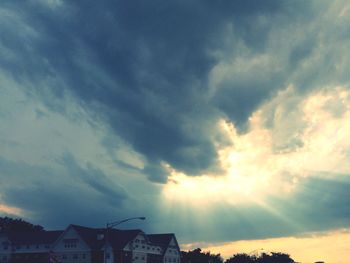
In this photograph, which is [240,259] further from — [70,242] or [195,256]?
[70,242]

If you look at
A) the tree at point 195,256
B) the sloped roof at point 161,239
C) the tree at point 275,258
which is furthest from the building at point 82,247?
the tree at point 275,258

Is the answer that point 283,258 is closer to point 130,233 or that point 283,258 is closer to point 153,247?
point 153,247

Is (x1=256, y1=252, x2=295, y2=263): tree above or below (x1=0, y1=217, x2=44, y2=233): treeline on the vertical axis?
below

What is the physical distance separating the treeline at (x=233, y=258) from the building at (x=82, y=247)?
26.1m

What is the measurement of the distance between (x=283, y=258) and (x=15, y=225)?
11157cm

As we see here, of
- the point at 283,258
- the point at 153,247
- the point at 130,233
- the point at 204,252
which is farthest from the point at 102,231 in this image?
the point at 283,258

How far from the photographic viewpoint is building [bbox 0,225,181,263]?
87375mm

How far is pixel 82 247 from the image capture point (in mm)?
89125

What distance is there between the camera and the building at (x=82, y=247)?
87375 mm

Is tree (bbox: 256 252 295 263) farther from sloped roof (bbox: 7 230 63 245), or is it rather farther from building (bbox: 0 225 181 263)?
sloped roof (bbox: 7 230 63 245)

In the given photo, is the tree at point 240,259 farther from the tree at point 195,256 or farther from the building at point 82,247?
the building at point 82,247

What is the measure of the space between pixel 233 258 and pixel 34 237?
7964cm

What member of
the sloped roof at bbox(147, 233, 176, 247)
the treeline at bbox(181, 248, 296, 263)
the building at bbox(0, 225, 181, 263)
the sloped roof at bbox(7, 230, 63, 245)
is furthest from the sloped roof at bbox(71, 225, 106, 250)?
the treeline at bbox(181, 248, 296, 263)

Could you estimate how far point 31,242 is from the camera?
97.4 m
